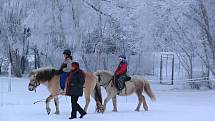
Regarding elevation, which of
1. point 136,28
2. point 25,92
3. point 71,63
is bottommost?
point 25,92

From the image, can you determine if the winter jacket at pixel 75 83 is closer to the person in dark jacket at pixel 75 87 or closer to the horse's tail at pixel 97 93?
the person in dark jacket at pixel 75 87

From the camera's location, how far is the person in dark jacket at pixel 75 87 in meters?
12.4

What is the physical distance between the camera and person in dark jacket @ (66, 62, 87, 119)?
490 inches

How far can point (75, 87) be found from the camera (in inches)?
490

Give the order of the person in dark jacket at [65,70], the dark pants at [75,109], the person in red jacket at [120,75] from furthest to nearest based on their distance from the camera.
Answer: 1. the person in red jacket at [120,75]
2. the person in dark jacket at [65,70]
3. the dark pants at [75,109]

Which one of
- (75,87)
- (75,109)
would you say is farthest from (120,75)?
(75,109)

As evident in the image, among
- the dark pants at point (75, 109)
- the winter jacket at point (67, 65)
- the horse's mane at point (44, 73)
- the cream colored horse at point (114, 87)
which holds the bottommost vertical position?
the dark pants at point (75, 109)

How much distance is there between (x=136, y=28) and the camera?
24.8m

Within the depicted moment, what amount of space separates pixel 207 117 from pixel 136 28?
40.0 ft

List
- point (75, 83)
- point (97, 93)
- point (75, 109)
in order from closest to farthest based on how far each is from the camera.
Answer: point (75, 109)
point (75, 83)
point (97, 93)

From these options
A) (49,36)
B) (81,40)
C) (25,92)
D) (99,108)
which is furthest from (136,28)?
(99,108)

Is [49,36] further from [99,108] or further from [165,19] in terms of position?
[99,108]

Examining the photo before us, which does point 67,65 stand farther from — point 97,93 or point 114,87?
point 114,87

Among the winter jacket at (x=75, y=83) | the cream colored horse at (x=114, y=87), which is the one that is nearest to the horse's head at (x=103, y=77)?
the cream colored horse at (x=114, y=87)
